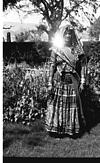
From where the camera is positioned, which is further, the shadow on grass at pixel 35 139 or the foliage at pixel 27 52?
the foliage at pixel 27 52

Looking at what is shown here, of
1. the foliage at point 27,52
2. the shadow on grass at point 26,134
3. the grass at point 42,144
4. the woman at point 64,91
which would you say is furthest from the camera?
the foliage at point 27,52

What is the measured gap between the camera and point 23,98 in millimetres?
5742

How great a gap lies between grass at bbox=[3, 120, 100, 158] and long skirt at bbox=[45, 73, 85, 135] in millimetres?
224

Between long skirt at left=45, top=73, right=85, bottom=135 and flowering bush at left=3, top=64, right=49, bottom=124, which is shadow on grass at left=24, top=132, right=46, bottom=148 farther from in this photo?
flowering bush at left=3, top=64, right=49, bottom=124

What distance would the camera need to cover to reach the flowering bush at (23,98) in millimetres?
5590

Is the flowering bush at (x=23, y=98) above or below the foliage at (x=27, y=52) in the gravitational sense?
below

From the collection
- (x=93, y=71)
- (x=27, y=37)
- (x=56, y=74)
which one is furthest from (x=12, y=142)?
(x=27, y=37)

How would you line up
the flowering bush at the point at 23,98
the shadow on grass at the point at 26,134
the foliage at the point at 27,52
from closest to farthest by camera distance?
the shadow on grass at the point at 26,134 → the flowering bush at the point at 23,98 → the foliage at the point at 27,52

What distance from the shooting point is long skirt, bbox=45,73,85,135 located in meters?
4.67

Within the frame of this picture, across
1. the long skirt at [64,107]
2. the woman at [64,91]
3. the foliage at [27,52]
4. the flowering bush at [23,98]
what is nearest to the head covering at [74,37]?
the woman at [64,91]

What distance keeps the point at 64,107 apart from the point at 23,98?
4.34 feet

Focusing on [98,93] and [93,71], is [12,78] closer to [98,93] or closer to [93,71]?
[98,93]

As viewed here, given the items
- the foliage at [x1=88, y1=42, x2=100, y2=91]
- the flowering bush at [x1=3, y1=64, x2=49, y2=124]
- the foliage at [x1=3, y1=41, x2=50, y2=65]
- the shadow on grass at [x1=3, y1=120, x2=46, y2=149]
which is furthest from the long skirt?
the foliage at [x1=3, y1=41, x2=50, y2=65]

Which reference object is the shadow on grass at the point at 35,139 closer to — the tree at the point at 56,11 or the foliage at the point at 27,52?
the foliage at the point at 27,52
